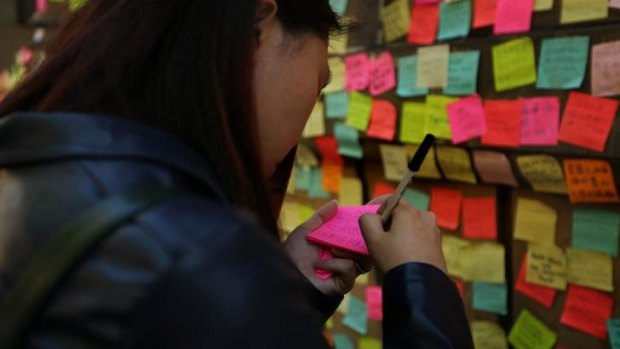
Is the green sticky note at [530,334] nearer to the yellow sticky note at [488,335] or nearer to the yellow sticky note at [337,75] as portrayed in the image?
the yellow sticky note at [488,335]

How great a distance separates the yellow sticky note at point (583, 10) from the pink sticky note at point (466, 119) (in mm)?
282

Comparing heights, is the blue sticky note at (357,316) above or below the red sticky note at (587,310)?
below

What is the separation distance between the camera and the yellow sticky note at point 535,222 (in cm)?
161

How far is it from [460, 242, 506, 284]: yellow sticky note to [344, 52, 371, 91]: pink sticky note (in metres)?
0.56

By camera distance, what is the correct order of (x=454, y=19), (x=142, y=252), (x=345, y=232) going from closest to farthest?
(x=142, y=252), (x=345, y=232), (x=454, y=19)

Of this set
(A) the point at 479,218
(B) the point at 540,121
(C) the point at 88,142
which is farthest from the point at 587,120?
(C) the point at 88,142

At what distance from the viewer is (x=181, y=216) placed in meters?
0.59

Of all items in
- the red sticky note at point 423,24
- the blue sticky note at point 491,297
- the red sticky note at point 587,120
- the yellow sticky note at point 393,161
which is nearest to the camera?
the red sticky note at point 587,120

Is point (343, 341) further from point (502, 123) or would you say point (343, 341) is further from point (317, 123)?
point (502, 123)

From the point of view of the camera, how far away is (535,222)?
1646 millimetres

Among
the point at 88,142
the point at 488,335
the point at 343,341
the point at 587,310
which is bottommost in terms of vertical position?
the point at 343,341

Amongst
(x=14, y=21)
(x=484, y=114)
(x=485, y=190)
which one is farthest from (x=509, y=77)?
(x=14, y=21)

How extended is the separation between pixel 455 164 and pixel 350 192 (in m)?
0.48

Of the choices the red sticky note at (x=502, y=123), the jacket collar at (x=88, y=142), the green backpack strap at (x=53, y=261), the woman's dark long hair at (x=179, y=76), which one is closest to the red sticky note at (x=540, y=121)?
the red sticky note at (x=502, y=123)
